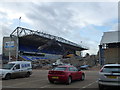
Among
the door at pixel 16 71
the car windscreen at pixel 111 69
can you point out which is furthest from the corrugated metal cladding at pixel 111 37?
the car windscreen at pixel 111 69

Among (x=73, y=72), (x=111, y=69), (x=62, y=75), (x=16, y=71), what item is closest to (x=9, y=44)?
(x=16, y=71)

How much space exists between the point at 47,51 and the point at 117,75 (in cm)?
8009

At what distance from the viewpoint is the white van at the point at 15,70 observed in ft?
56.1

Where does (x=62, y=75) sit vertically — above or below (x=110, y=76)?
below

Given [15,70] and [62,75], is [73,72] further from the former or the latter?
[15,70]

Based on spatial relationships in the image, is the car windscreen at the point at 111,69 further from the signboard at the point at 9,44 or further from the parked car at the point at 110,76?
the signboard at the point at 9,44

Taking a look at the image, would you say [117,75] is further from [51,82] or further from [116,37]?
[116,37]

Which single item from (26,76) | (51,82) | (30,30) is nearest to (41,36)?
(30,30)

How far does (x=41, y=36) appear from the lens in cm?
7231

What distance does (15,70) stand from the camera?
1827 cm

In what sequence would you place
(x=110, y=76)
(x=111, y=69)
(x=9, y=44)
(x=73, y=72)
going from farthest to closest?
(x=9, y=44) < (x=73, y=72) < (x=111, y=69) < (x=110, y=76)

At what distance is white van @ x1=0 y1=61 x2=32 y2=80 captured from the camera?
17.1 meters

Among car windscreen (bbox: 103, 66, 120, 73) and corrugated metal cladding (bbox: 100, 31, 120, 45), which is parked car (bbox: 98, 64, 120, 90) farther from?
corrugated metal cladding (bbox: 100, 31, 120, 45)

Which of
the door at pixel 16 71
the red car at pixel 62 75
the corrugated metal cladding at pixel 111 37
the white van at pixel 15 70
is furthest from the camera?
the corrugated metal cladding at pixel 111 37
